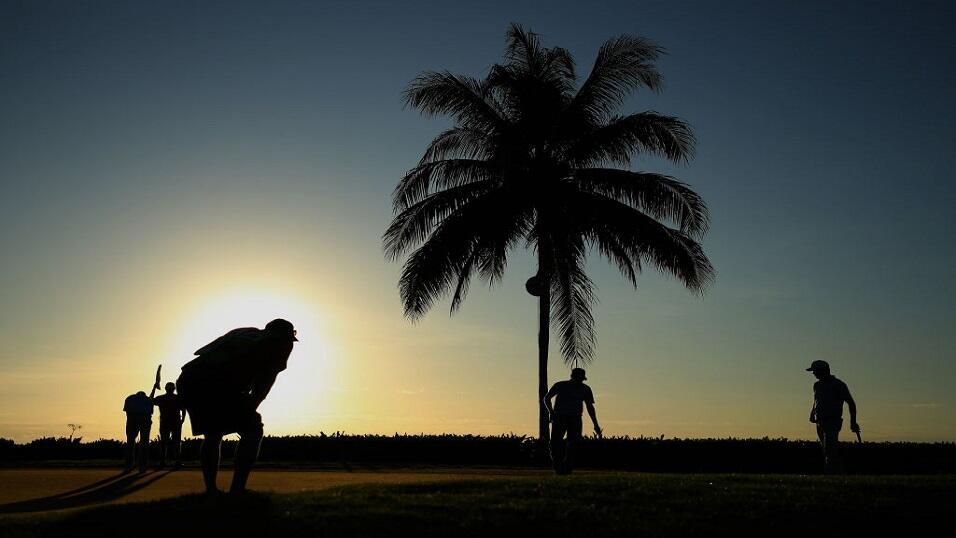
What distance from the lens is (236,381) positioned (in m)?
9.91

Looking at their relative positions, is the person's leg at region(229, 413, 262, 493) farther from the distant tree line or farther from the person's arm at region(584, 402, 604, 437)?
the distant tree line

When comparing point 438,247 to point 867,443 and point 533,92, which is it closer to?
point 533,92

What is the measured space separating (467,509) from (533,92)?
18984 millimetres

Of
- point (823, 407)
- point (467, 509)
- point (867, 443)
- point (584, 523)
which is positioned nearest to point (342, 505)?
point (467, 509)

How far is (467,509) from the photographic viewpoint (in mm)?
9867

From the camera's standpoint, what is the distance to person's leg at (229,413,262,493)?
9977mm

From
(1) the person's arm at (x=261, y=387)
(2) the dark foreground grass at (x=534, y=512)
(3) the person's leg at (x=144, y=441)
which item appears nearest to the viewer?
(2) the dark foreground grass at (x=534, y=512)

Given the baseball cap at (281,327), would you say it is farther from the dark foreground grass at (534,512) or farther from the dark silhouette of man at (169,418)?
the dark silhouette of man at (169,418)

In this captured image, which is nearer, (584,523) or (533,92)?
(584,523)

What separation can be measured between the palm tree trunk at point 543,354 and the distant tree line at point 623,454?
0.89m

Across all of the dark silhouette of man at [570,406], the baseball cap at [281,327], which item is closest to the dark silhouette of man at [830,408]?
the dark silhouette of man at [570,406]

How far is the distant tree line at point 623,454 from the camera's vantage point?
26.4 meters

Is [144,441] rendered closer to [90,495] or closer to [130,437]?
[130,437]

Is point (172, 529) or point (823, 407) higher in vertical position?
point (823, 407)
